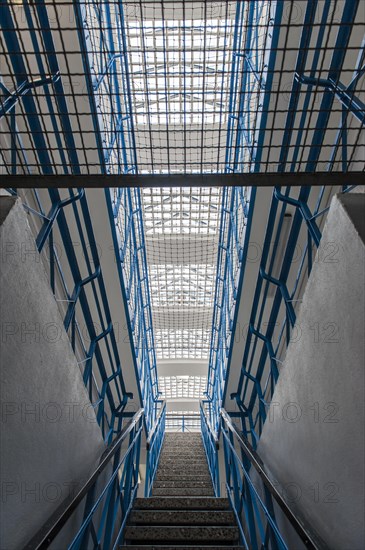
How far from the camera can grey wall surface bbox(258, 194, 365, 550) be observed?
1.48 m

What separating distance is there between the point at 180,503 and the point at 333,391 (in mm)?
2071

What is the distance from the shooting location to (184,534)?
2547 millimetres

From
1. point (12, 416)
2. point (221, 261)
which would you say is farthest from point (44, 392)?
point (221, 261)

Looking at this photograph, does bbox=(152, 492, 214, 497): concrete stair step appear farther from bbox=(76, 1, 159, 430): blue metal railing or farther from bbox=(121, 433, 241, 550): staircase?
bbox=(76, 1, 159, 430): blue metal railing

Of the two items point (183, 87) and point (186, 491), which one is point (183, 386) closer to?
point (186, 491)

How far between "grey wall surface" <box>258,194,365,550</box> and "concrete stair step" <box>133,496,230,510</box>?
3.54 ft

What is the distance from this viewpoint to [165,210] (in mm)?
7312

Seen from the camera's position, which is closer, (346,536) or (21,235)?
(346,536)

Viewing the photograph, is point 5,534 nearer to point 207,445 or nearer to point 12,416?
point 12,416

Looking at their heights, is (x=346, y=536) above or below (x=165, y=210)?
below

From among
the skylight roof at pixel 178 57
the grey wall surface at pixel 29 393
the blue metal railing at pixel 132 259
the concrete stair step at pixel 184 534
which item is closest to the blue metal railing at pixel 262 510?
the concrete stair step at pixel 184 534

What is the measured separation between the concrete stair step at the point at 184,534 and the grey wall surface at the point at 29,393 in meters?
0.65

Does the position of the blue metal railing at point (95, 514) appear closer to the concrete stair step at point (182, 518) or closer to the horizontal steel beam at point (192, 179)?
the concrete stair step at point (182, 518)

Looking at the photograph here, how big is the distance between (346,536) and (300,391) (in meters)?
0.81
